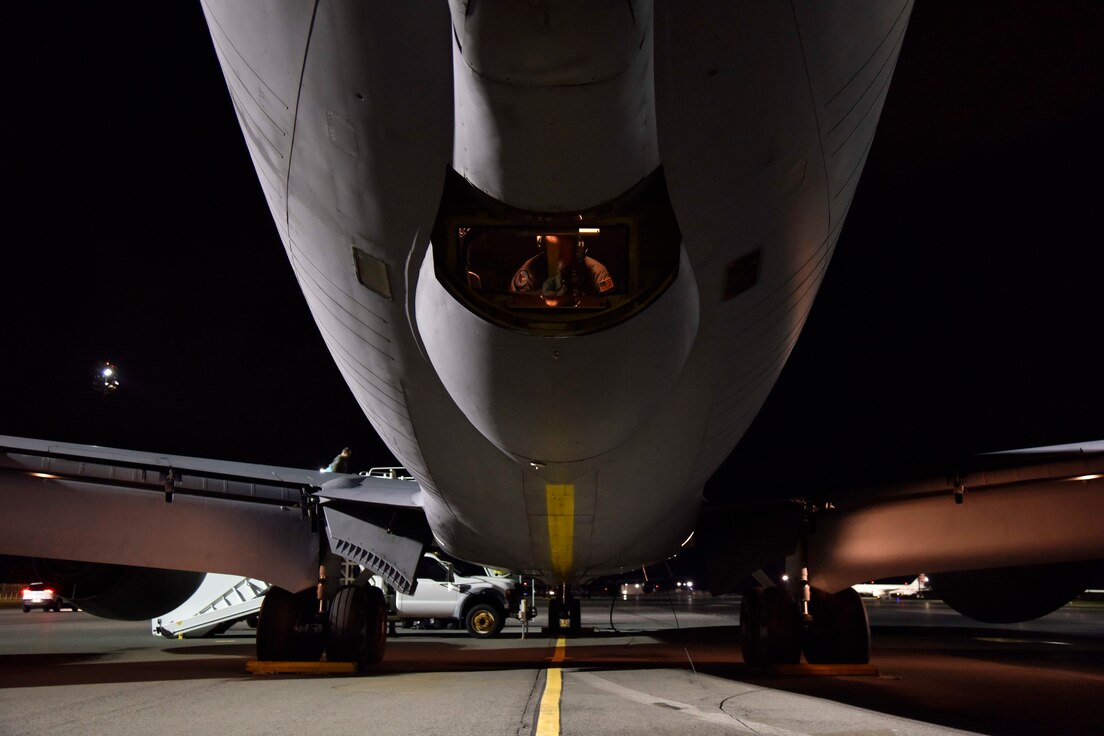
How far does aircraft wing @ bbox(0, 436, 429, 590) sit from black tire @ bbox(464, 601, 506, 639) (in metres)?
7.72

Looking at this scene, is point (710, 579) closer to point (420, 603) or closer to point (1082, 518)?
point (1082, 518)

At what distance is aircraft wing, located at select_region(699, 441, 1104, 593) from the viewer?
603 centimetres

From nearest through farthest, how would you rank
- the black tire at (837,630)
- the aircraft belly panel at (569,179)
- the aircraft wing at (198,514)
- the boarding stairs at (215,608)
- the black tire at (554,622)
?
the aircraft belly panel at (569,179) < the aircraft wing at (198,514) < the black tire at (837,630) < the boarding stairs at (215,608) < the black tire at (554,622)

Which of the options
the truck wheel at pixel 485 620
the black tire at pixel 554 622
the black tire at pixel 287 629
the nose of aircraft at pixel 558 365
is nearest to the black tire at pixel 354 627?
the black tire at pixel 287 629

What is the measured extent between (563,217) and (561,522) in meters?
3.02

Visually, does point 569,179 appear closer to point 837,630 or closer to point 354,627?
point 837,630

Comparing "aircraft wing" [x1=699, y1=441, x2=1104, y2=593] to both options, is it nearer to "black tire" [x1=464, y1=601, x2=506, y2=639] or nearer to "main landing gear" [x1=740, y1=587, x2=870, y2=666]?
"main landing gear" [x1=740, y1=587, x2=870, y2=666]

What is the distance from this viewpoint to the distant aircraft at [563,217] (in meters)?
2.23

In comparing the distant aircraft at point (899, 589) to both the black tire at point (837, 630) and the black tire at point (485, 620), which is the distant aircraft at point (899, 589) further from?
the black tire at point (837, 630)

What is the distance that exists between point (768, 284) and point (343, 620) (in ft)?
20.0

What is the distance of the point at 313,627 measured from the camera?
26.2 ft

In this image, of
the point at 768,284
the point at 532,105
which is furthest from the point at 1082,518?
the point at 532,105

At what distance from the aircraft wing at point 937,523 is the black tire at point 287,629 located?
398cm

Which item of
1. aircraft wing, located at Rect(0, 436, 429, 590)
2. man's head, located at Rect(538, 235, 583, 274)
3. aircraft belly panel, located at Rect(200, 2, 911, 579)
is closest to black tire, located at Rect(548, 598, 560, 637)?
aircraft wing, located at Rect(0, 436, 429, 590)
